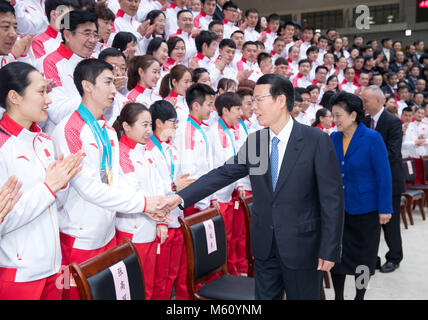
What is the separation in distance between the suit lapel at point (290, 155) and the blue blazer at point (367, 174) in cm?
101

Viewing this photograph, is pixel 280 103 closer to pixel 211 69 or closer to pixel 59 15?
pixel 59 15

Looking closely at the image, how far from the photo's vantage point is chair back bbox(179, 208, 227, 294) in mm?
2049

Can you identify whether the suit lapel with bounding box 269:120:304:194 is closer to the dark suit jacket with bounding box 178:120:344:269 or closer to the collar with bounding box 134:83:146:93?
the dark suit jacket with bounding box 178:120:344:269

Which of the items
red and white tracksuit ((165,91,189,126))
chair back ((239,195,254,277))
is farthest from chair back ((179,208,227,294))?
red and white tracksuit ((165,91,189,126))

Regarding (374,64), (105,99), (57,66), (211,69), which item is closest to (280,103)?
(105,99)

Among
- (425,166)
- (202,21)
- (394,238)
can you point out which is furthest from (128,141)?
(425,166)

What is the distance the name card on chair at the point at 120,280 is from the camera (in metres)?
1.52

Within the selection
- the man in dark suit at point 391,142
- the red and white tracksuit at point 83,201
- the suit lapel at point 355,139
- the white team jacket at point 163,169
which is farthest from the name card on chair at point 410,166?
the red and white tracksuit at point 83,201

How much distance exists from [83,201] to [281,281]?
40.6 inches

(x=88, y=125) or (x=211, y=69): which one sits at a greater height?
(x=211, y=69)

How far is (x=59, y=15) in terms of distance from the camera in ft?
9.57

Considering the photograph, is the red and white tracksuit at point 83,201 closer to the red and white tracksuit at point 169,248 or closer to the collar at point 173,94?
the red and white tracksuit at point 169,248

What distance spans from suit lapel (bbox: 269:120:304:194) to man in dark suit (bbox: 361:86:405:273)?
186 centimetres
